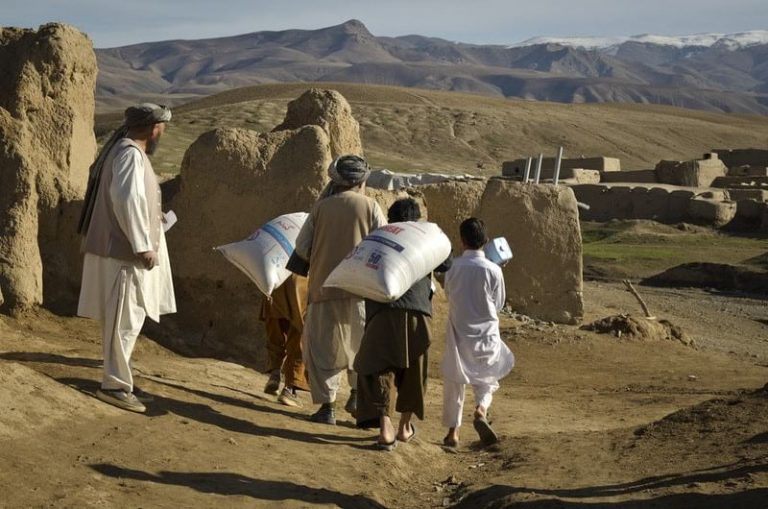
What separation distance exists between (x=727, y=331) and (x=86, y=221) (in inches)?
475

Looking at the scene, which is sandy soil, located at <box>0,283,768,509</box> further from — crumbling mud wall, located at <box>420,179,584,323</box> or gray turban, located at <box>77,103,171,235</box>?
crumbling mud wall, located at <box>420,179,584,323</box>

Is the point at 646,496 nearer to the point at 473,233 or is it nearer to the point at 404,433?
the point at 404,433

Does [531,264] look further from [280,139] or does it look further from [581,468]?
[581,468]

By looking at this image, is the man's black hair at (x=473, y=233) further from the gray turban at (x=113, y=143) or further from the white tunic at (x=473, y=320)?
the gray turban at (x=113, y=143)

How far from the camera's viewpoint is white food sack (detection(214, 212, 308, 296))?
8297mm

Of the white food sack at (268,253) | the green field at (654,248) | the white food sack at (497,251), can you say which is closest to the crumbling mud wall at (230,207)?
the white food sack at (497,251)

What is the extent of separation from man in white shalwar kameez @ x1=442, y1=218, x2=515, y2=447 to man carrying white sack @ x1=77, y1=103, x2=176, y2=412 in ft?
5.98

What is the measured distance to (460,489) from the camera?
7.11 meters

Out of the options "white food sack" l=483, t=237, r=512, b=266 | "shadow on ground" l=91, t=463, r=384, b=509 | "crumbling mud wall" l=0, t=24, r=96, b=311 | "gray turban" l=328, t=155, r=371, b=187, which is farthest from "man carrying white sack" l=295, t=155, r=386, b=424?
"crumbling mud wall" l=0, t=24, r=96, b=311

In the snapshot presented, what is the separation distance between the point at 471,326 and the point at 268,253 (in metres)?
1.39

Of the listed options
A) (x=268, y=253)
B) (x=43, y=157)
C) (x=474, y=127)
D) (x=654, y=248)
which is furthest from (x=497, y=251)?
(x=474, y=127)

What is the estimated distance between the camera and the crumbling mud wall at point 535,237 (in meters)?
14.1

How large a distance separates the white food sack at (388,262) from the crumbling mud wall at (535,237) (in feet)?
21.9

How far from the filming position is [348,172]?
7609mm
